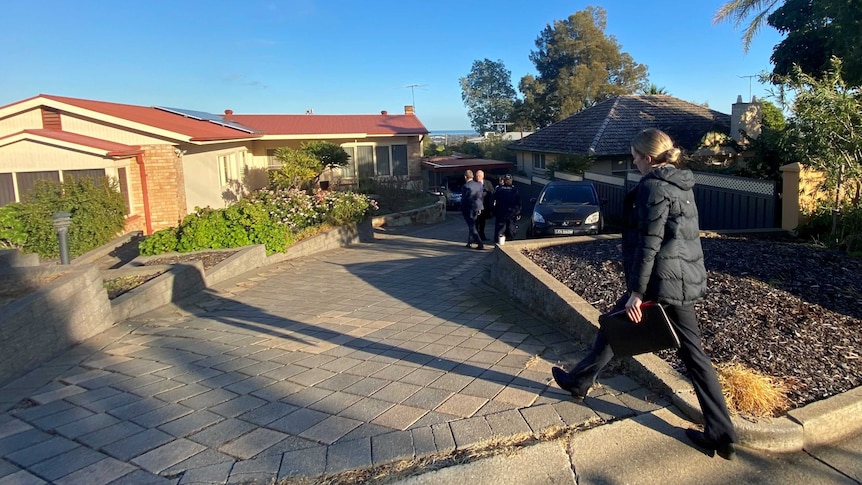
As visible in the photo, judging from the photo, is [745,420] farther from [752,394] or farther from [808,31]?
[808,31]

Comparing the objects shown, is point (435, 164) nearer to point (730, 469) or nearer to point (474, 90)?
point (730, 469)

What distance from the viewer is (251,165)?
22.6m

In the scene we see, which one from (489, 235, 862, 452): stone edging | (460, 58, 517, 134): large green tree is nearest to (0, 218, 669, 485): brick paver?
(489, 235, 862, 452): stone edging

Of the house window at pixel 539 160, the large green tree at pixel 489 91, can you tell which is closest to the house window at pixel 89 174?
the house window at pixel 539 160

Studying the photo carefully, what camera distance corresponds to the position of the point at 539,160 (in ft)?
99.9

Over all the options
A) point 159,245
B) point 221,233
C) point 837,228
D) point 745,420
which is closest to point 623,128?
point 837,228

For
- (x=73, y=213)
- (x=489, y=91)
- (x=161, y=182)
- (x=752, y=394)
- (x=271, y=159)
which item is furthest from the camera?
(x=489, y=91)

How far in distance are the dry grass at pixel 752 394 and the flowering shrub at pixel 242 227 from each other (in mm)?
8758

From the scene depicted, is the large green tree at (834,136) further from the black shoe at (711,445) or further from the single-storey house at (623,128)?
the single-storey house at (623,128)

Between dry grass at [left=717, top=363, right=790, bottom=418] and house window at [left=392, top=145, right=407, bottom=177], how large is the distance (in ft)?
77.5

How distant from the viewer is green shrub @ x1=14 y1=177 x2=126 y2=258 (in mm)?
11312

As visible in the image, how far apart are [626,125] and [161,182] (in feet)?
61.9

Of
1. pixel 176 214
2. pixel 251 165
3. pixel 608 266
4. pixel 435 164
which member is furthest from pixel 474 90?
pixel 608 266

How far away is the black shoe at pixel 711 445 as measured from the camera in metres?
3.21
